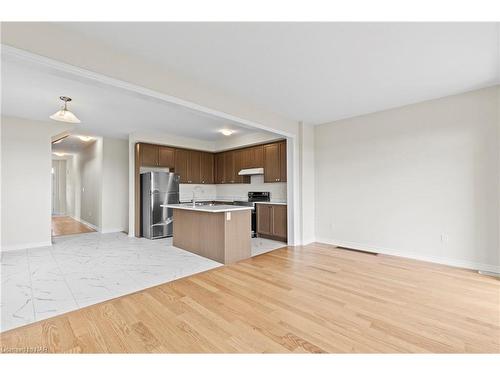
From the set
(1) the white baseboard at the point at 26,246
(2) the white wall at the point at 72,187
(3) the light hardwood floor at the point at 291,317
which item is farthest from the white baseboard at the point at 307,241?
(2) the white wall at the point at 72,187

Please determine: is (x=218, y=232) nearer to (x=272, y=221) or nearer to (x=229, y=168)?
(x=272, y=221)

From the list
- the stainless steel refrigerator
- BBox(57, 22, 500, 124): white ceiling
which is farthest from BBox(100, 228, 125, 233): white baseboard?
BBox(57, 22, 500, 124): white ceiling

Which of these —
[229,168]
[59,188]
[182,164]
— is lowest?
[59,188]

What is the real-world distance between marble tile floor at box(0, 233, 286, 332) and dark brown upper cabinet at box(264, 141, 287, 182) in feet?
5.10

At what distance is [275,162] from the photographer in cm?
554

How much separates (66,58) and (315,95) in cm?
309

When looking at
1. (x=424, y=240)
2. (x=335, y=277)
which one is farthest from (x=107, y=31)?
(x=424, y=240)

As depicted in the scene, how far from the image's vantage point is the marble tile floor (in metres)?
2.29

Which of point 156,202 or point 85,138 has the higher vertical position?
point 85,138

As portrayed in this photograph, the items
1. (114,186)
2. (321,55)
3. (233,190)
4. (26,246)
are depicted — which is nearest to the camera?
(321,55)

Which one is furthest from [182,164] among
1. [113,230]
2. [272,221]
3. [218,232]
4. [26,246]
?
[26,246]

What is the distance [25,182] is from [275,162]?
529 cm

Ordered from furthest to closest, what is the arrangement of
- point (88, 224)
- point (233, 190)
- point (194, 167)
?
point (88, 224) → point (233, 190) → point (194, 167)
